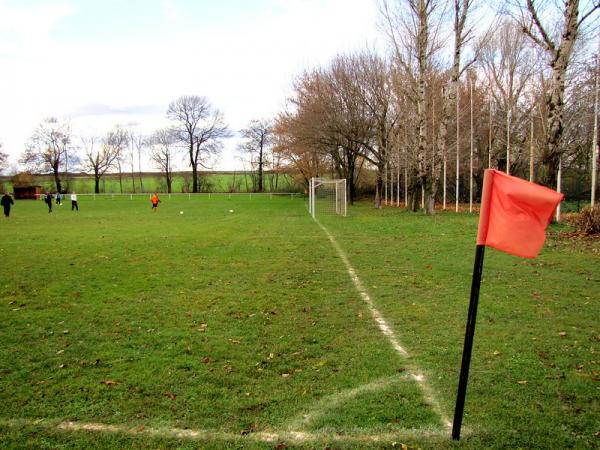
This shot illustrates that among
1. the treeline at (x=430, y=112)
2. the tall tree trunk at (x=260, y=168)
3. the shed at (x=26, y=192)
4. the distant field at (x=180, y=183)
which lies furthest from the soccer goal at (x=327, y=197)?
the shed at (x=26, y=192)

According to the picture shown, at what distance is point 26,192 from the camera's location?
59.0 meters

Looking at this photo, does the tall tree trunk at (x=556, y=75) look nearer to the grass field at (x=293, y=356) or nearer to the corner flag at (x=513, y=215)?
the grass field at (x=293, y=356)

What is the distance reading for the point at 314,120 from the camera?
103 feet

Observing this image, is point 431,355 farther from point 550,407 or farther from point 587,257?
point 587,257

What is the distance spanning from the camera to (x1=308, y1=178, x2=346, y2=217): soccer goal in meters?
28.1

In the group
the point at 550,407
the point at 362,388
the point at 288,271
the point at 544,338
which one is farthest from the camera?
the point at 288,271

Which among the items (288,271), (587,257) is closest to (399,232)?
(587,257)

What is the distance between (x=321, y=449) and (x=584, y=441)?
1817 millimetres

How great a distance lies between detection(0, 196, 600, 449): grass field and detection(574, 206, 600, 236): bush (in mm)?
3582

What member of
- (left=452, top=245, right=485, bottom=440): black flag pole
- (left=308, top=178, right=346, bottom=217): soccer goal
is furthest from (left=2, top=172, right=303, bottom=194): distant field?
(left=452, top=245, right=485, bottom=440): black flag pole

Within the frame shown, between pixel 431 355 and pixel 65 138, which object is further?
pixel 65 138

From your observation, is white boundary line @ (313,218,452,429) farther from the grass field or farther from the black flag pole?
the black flag pole

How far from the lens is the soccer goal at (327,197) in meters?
28.1

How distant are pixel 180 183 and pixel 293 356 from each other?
2990 inches
